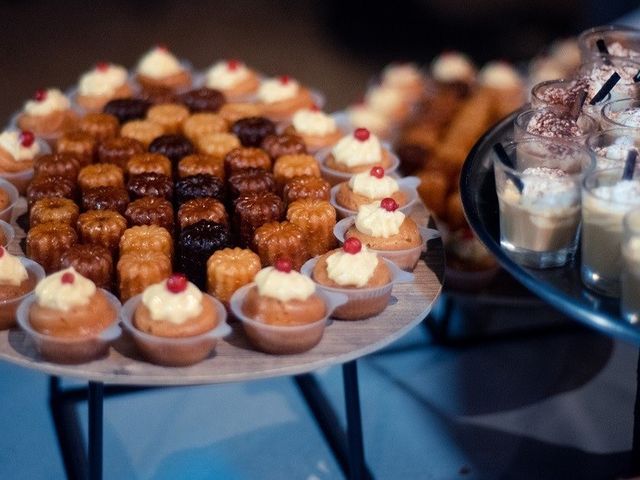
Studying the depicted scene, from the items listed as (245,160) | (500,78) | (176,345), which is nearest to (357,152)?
(245,160)

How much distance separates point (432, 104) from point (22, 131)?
2177mm

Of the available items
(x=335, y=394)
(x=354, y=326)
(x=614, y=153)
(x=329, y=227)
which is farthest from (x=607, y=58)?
(x=335, y=394)

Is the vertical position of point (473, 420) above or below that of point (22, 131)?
below

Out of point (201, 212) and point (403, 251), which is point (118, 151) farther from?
point (403, 251)

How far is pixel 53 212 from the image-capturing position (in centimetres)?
262

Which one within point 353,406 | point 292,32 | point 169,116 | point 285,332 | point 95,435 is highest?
point 169,116

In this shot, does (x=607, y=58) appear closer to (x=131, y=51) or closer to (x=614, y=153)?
(x=614, y=153)

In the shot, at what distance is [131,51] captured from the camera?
249 inches

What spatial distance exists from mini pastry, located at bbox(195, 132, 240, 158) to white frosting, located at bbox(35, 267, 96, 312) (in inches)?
39.0

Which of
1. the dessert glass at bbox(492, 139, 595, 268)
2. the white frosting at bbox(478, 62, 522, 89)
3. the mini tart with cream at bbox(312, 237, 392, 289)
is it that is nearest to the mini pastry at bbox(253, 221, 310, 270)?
the mini tart with cream at bbox(312, 237, 392, 289)

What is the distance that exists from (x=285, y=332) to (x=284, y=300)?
0.27 feet

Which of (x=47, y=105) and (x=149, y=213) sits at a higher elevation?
(x=47, y=105)

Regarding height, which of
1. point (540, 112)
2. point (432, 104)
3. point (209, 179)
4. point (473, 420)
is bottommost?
point (473, 420)

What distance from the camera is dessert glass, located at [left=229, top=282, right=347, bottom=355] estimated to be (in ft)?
7.09
